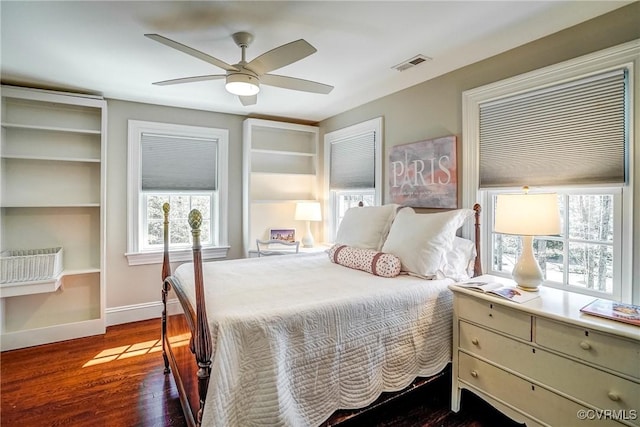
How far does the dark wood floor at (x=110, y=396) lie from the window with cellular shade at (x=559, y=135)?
156 cm

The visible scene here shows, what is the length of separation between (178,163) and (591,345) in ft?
12.9

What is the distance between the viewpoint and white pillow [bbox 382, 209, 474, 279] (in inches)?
87.5

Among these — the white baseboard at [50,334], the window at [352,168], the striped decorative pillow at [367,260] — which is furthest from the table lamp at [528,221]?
the white baseboard at [50,334]

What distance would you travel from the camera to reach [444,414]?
2.03 meters

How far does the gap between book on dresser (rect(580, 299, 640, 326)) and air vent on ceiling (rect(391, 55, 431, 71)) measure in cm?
195

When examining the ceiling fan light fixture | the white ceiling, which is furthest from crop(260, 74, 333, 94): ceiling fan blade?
the white ceiling

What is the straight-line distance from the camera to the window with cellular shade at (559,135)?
5.95 ft

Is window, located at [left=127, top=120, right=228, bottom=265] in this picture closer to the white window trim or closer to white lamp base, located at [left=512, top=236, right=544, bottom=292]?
the white window trim

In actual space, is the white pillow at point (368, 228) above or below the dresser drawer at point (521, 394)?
above

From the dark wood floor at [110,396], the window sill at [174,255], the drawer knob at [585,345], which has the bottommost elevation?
the dark wood floor at [110,396]

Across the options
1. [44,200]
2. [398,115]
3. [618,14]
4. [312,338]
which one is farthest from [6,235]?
[618,14]

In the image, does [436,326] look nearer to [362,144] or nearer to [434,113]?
[434,113]

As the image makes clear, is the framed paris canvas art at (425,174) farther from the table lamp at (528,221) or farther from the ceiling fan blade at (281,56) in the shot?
the ceiling fan blade at (281,56)

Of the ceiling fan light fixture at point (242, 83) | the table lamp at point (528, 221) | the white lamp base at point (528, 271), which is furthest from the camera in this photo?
the ceiling fan light fixture at point (242, 83)
